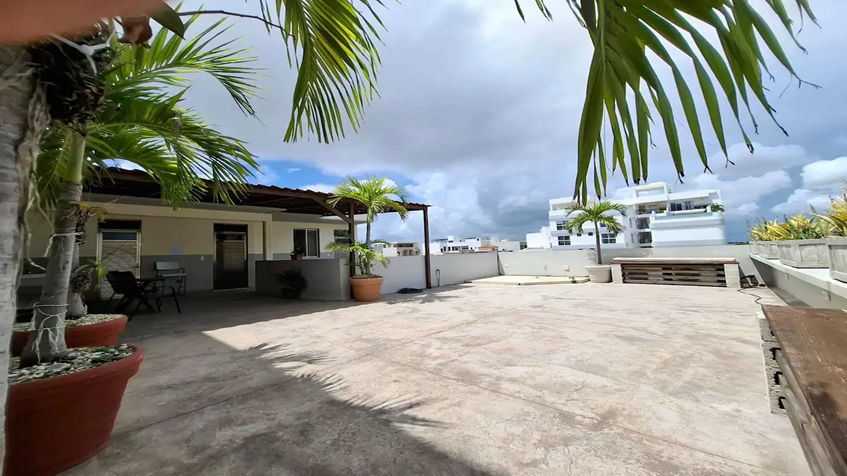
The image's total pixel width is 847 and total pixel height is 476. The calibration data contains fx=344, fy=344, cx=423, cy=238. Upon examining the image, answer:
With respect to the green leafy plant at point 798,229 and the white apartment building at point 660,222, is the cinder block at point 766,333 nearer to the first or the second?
the green leafy plant at point 798,229

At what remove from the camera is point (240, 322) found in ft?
17.4

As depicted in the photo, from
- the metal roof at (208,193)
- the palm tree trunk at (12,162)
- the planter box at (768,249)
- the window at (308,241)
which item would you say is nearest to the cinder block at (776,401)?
the palm tree trunk at (12,162)

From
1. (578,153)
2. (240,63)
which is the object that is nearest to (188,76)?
(240,63)

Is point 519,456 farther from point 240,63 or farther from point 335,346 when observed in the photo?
point 240,63

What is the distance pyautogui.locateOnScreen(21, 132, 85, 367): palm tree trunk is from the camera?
182 centimetres

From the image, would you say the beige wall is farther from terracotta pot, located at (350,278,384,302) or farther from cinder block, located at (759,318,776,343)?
cinder block, located at (759,318,776,343)

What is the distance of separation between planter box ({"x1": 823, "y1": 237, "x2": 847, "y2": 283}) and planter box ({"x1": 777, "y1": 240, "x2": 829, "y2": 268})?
1242 mm

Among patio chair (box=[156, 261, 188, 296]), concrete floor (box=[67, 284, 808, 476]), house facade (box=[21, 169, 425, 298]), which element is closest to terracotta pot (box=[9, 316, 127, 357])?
concrete floor (box=[67, 284, 808, 476])

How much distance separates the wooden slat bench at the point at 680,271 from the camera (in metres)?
8.17

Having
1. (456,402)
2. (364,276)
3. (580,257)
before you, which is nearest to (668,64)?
(456,402)

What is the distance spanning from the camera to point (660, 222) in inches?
1578

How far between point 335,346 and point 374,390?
1.37m

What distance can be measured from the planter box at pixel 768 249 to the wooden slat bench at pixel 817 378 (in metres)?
4.87

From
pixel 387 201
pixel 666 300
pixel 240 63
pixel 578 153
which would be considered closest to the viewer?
pixel 578 153
